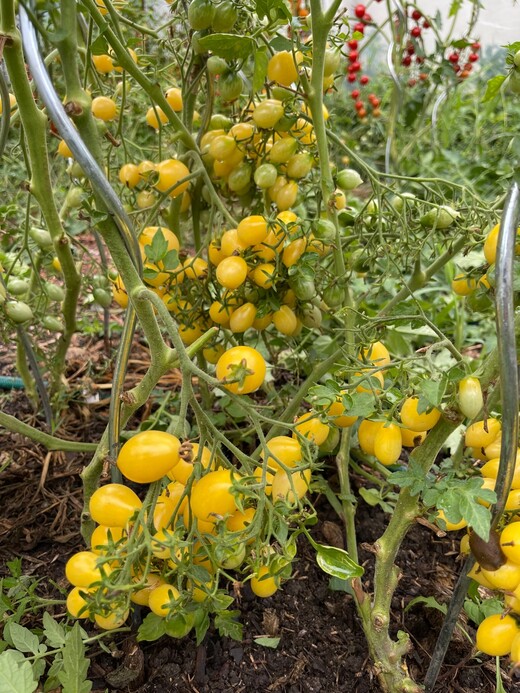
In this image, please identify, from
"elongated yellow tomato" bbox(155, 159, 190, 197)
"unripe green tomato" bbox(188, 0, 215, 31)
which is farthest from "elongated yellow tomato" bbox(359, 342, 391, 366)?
"unripe green tomato" bbox(188, 0, 215, 31)

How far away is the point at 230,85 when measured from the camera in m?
0.84

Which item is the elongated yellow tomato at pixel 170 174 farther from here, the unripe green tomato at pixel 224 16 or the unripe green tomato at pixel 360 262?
the unripe green tomato at pixel 360 262

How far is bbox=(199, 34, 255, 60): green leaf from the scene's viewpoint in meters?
0.70

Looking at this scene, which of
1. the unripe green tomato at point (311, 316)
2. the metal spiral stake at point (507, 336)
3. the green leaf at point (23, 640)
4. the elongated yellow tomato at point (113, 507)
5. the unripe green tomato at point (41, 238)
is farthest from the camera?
the unripe green tomato at point (41, 238)

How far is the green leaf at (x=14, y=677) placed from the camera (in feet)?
2.02

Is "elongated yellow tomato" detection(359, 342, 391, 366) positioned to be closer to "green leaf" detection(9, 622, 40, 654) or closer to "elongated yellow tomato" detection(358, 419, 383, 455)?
"elongated yellow tomato" detection(358, 419, 383, 455)

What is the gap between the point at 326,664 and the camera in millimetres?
860

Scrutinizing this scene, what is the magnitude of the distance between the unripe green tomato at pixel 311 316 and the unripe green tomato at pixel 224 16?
1.43ft

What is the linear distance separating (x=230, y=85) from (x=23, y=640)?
2.79 ft

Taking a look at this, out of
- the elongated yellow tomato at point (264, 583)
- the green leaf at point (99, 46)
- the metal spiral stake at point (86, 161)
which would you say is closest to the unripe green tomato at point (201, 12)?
the green leaf at point (99, 46)

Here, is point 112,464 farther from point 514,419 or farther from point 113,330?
point 113,330

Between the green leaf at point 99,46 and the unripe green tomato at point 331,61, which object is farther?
the unripe green tomato at point 331,61

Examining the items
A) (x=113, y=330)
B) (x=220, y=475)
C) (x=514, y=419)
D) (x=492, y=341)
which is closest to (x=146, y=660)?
(x=220, y=475)

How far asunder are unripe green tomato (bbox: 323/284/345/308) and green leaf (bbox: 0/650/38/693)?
649mm
